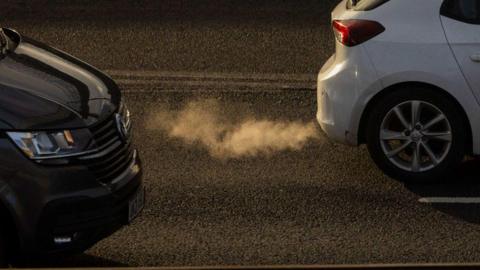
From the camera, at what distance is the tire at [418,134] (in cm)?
884

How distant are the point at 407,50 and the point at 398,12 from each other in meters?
0.30

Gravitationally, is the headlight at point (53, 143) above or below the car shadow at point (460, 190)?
above

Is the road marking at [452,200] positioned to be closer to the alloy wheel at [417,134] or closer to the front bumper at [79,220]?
the alloy wheel at [417,134]

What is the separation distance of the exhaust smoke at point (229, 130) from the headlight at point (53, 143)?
320 cm

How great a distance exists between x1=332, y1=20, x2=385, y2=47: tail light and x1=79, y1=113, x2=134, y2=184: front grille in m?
2.56

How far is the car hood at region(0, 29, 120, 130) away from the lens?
6.34 metres

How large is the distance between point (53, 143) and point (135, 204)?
765 mm

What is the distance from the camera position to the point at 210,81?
11.6 m

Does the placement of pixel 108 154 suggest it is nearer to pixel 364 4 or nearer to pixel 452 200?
pixel 452 200

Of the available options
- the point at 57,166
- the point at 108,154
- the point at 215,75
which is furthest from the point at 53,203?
the point at 215,75

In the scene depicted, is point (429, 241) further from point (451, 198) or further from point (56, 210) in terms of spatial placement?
point (56, 210)

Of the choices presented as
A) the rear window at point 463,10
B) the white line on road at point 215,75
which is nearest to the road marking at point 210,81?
the white line on road at point 215,75

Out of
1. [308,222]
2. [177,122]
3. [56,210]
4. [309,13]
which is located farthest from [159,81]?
[56,210]

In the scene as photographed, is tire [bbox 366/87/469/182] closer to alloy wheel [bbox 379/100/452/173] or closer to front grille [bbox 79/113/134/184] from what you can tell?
alloy wheel [bbox 379/100/452/173]
